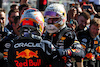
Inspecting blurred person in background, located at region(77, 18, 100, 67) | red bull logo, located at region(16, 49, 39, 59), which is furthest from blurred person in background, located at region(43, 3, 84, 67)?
blurred person in background, located at region(77, 18, 100, 67)

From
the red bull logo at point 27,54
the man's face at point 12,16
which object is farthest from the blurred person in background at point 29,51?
the man's face at point 12,16

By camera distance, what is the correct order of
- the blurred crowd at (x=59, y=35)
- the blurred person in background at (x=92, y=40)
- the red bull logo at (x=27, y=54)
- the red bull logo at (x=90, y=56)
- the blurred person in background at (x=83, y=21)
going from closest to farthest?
the red bull logo at (x=27, y=54), the blurred crowd at (x=59, y=35), the blurred person in background at (x=92, y=40), the red bull logo at (x=90, y=56), the blurred person in background at (x=83, y=21)

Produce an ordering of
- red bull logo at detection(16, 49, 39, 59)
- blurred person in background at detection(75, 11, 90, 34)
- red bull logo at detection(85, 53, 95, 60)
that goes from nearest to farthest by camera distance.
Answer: red bull logo at detection(16, 49, 39, 59), red bull logo at detection(85, 53, 95, 60), blurred person in background at detection(75, 11, 90, 34)

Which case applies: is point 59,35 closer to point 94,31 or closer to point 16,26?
point 94,31

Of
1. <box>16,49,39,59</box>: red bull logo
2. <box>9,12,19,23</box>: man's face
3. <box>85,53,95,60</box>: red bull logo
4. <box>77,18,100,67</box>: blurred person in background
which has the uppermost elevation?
<box>9,12,19,23</box>: man's face

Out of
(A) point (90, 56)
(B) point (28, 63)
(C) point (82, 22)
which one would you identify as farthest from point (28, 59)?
(C) point (82, 22)

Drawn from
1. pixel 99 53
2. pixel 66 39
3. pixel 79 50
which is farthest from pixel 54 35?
pixel 99 53

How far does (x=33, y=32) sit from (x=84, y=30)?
97.7 inches

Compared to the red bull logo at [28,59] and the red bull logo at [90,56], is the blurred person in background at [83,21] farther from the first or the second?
the red bull logo at [28,59]

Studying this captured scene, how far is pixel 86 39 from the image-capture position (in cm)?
553

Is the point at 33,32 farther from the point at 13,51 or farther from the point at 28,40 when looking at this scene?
the point at 13,51

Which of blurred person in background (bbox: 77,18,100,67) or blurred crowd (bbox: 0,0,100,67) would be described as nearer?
blurred crowd (bbox: 0,0,100,67)

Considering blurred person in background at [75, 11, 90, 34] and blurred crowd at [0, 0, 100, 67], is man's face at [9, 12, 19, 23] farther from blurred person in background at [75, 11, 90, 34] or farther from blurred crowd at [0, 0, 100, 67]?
blurred person in background at [75, 11, 90, 34]

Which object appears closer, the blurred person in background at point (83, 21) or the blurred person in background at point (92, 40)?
the blurred person in background at point (92, 40)
